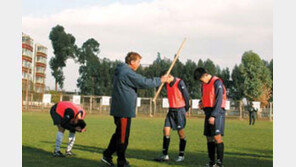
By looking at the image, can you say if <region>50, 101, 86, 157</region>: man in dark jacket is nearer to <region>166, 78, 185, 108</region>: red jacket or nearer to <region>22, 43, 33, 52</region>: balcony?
<region>166, 78, 185, 108</region>: red jacket

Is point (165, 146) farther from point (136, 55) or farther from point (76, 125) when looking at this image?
point (136, 55)

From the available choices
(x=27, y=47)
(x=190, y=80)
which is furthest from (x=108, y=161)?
(x=27, y=47)

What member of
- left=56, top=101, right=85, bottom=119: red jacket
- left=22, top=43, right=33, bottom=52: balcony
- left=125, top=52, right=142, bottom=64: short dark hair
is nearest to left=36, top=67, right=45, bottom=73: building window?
left=22, top=43, right=33, bottom=52: balcony

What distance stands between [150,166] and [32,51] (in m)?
123

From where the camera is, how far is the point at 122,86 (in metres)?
7.52

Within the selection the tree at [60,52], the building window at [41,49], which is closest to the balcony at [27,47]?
the building window at [41,49]

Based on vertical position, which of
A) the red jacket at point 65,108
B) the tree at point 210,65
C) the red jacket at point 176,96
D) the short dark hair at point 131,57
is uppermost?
the tree at point 210,65

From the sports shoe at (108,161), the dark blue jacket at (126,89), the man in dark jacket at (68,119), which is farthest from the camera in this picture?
the man in dark jacket at (68,119)

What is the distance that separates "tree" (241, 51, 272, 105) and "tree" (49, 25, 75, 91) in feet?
127

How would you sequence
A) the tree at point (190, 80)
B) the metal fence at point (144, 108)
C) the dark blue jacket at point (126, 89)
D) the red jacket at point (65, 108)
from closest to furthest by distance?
the dark blue jacket at point (126, 89), the red jacket at point (65, 108), the metal fence at point (144, 108), the tree at point (190, 80)

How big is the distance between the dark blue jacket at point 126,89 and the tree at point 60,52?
80.8 meters

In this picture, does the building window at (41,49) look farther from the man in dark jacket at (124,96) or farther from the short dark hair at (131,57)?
the man in dark jacket at (124,96)

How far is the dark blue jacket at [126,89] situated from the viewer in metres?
7.39

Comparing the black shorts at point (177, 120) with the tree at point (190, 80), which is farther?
the tree at point (190, 80)
